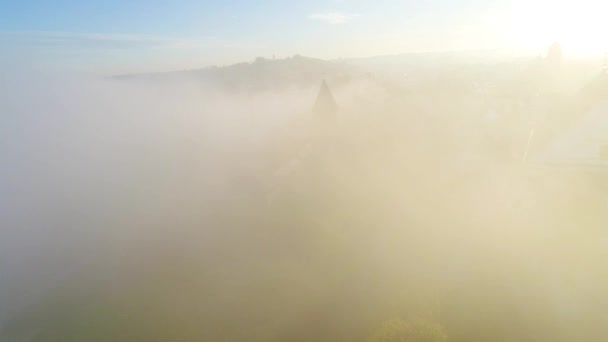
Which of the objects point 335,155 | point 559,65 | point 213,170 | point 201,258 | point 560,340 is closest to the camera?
point 560,340

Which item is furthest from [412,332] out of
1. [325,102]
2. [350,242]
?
[325,102]

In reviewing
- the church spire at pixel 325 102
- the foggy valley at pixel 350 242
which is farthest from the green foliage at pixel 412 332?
the church spire at pixel 325 102

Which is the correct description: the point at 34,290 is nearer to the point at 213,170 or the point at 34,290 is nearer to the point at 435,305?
the point at 213,170

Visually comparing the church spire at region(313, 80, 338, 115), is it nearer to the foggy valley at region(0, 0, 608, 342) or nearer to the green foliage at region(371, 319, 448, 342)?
the foggy valley at region(0, 0, 608, 342)

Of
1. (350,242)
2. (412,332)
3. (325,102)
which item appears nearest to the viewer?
(412,332)

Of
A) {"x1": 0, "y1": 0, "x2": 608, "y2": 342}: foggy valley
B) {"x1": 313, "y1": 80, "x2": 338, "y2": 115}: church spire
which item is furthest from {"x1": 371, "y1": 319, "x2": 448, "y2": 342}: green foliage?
{"x1": 313, "y1": 80, "x2": 338, "y2": 115}: church spire

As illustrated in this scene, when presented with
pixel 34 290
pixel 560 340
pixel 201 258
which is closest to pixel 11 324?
pixel 34 290

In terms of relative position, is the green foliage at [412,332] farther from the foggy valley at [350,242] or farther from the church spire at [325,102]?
the church spire at [325,102]

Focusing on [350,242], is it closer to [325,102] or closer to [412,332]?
[412,332]
